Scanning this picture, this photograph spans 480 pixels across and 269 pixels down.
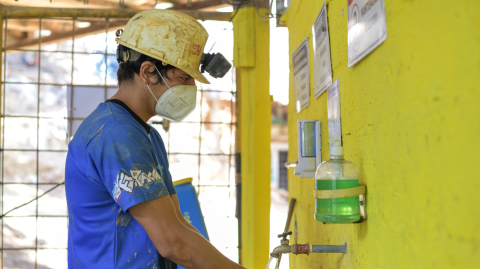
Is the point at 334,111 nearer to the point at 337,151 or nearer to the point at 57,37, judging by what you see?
the point at 337,151

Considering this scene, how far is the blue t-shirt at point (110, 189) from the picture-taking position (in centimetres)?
113

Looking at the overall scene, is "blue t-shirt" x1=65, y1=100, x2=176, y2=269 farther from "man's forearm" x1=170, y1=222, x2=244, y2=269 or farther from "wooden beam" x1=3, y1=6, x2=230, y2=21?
"wooden beam" x1=3, y1=6, x2=230, y2=21

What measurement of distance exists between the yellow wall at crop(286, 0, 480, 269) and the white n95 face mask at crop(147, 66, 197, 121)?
0.58m

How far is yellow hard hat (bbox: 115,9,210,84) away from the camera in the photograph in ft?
4.48

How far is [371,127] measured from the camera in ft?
3.45

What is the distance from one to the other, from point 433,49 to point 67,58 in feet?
10.6

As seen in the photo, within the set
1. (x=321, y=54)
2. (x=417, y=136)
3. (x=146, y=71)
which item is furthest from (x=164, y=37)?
(x=417, y=136)

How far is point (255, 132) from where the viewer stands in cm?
316

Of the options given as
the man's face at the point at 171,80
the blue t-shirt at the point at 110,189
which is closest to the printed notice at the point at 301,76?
the man's face at the point at 171,80

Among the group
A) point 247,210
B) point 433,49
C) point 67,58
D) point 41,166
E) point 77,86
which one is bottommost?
point 247,210

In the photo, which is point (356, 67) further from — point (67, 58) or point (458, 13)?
point (67, 58)

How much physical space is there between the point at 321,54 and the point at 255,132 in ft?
5.43

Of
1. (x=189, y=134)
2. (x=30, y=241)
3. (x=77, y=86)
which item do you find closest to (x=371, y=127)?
(x=189, y=134)

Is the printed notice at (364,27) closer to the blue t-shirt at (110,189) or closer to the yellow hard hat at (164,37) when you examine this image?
the yellow hard hat at (164,37)
